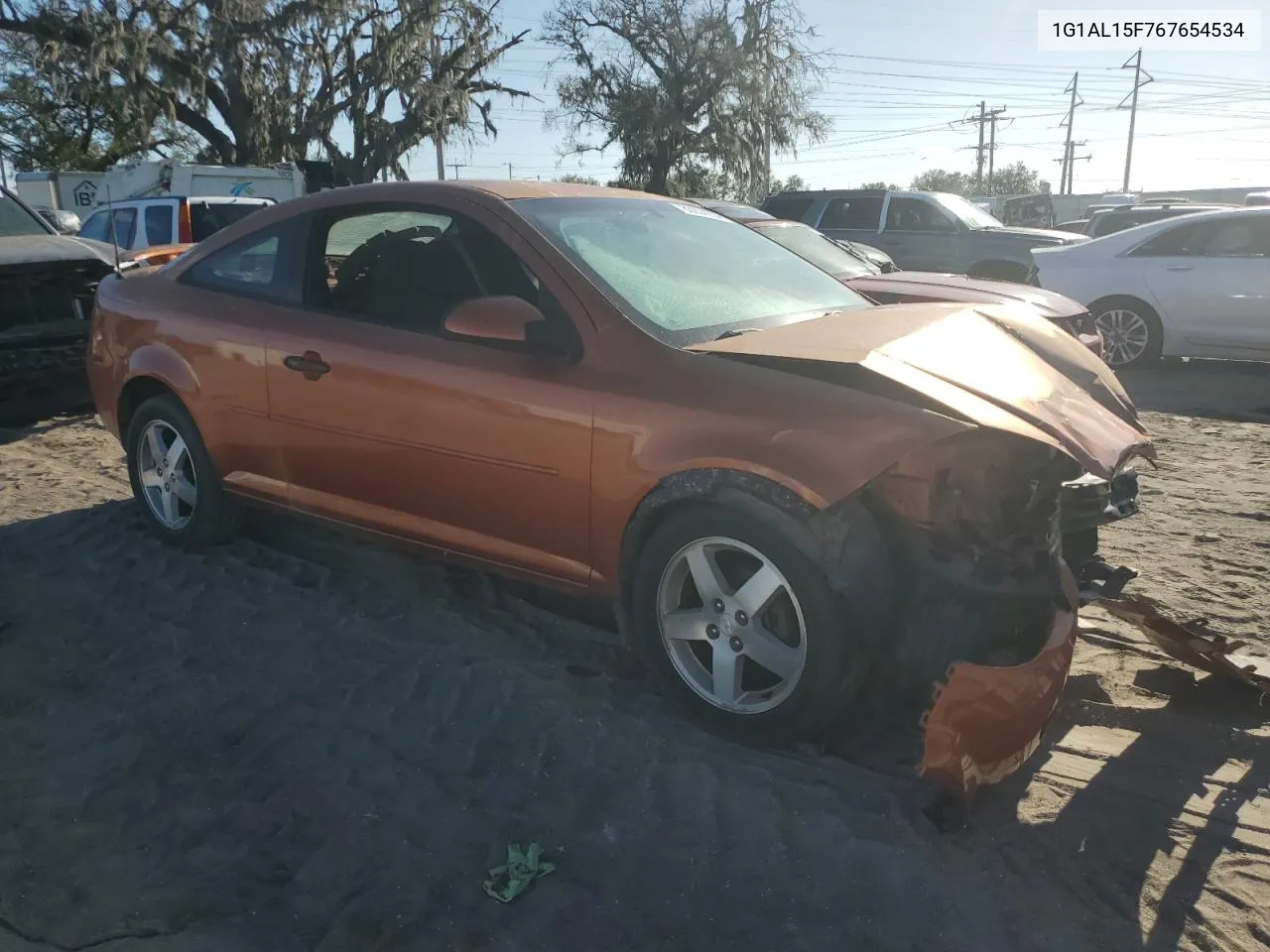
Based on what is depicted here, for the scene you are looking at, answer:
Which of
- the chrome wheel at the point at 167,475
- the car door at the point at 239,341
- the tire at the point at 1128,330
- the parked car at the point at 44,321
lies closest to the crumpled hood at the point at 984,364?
the car door at the point at 239,341

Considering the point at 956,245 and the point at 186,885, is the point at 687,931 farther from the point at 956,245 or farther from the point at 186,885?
the point at 956,245

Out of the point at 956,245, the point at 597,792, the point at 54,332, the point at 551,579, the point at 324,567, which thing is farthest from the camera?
the point at 956,245

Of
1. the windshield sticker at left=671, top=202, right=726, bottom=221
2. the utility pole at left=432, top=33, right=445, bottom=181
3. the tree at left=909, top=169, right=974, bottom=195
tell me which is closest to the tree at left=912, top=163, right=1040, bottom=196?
the tree at left=909, top=169, right=974, bottom=195

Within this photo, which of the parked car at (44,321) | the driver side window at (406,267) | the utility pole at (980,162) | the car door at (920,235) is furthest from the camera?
the utility pole at (980,162)

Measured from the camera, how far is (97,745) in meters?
3.13

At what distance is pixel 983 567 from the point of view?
9.25ft

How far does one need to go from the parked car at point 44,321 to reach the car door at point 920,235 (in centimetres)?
1000

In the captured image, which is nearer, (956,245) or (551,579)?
(551,579)

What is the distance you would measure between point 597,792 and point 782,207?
13.0 metres

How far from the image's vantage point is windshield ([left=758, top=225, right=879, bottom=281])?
813 centimetres

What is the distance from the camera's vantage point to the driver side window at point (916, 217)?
13695 mm

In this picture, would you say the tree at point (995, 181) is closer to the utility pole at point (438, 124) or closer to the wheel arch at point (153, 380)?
the utility pole at point (438, 124)

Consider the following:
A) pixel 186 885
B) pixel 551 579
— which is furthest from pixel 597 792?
pixel 186 885

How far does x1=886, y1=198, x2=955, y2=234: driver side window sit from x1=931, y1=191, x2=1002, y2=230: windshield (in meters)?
0.17
